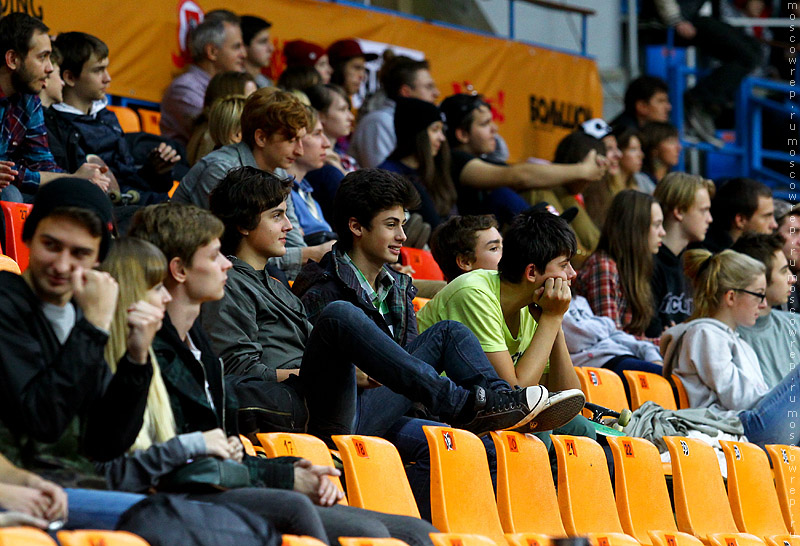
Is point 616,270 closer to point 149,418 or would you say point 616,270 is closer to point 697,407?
point 697,407

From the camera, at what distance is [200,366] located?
2750mm

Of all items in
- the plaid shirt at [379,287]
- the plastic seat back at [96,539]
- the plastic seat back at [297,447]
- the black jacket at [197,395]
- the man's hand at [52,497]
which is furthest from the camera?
the plaid shirt at [379,287]

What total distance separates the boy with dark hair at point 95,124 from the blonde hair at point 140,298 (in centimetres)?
244

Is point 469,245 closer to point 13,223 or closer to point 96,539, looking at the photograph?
point 13,223

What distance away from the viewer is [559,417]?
350cm

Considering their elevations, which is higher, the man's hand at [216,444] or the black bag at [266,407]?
the man's hand at [216,444]

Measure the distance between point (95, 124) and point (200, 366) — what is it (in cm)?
274

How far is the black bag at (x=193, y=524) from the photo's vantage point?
2.34m

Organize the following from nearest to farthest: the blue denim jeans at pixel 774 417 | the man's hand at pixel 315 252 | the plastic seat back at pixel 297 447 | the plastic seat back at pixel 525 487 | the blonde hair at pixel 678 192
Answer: the plastic seat back at pixel 297 447 < the plastic seat back at pixel 525 487 < the man's hand at pixel 315 252 < the blue denim jeans at pixel 774 417 < the blonde hair at pixel 678 192

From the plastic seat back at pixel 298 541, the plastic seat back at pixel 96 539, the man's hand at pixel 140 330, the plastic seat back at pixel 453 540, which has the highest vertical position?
the man's hand at pixel 140 330

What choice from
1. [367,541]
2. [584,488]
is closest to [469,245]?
[584,488]

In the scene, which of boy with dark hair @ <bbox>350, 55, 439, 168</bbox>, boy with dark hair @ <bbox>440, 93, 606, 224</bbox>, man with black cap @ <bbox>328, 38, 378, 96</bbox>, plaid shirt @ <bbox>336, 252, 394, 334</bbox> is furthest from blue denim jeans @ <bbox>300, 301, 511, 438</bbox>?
man with black cap @ <bbox>328, 38, 378, 96</bbox>

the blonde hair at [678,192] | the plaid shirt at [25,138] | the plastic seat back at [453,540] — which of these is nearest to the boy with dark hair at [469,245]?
the plaid shirt at [25,138]

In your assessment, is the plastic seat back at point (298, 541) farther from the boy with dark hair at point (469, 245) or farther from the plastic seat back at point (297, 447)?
the boy with dark hair at point (469, 245)
